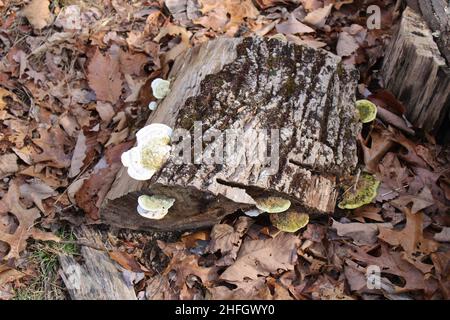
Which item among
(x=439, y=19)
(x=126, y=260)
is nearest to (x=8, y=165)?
(x=126, y=260)

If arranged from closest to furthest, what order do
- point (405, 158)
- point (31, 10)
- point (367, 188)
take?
point (367, 188) → point (405, 158) → point (31, 10)

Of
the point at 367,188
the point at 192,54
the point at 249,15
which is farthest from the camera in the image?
the point at 249,15

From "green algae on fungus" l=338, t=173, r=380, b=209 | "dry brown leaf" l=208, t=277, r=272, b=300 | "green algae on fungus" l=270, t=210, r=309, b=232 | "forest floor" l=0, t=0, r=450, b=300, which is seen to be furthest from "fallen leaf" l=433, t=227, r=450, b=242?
"dry brown leaf" l=208, t=277, r=272, b=300

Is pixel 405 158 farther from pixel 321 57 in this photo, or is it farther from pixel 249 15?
pixel 249 15

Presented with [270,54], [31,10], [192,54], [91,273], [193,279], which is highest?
[270,54]

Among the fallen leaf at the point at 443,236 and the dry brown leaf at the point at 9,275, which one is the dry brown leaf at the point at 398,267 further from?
the dry brown leaf at the point at 9,275

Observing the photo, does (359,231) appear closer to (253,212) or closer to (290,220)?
(290,220)
